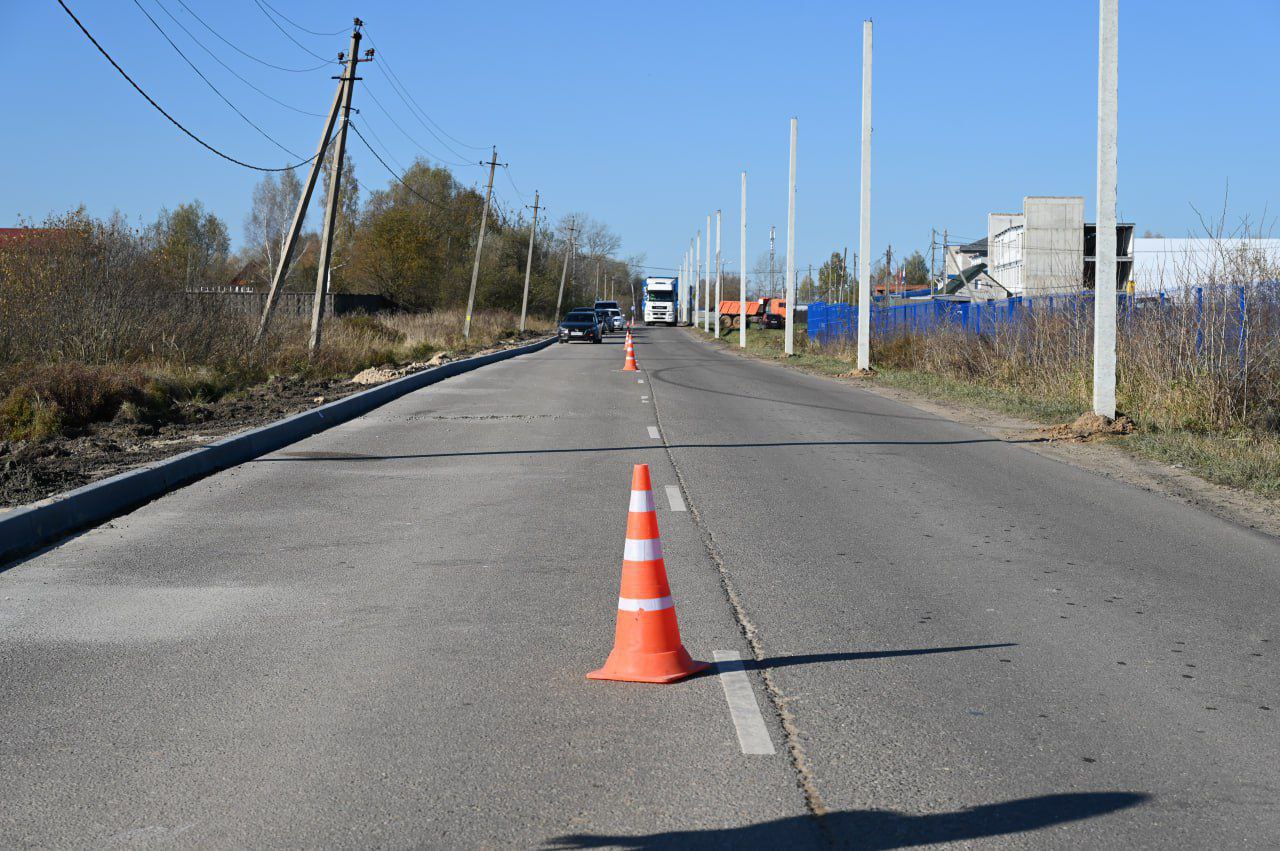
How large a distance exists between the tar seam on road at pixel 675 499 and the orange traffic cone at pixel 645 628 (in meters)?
4.60

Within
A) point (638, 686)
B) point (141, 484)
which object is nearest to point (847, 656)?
point (638, 686)

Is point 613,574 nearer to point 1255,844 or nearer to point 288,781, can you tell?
point 288,781

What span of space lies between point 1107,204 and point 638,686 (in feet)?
42.2

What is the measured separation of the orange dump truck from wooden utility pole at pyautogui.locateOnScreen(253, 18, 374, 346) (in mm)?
60206

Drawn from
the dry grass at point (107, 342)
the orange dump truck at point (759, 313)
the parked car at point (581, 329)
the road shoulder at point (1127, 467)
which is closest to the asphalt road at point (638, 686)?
the road shoulder at point (1127, 467)

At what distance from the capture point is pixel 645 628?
540 cm

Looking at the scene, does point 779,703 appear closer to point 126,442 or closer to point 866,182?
point 126,442

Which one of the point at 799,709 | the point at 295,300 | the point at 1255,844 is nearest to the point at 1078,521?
the point at 799,709

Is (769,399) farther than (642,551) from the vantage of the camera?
Yes

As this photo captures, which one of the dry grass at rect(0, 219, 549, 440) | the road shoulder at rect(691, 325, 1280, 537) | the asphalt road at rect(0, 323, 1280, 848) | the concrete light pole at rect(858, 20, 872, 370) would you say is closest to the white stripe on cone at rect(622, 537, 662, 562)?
the asphalt road at rect(0, 323, 1280, 848)

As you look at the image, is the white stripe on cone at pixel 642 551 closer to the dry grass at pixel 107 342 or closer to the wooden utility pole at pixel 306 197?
the dry grass at pixel 107 342

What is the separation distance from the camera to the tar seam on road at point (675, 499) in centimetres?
1027

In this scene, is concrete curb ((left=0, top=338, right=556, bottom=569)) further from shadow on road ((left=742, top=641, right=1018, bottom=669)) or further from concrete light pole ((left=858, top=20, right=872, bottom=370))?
concrete light pole ((left=858, top=20, right=872, bottom=370))

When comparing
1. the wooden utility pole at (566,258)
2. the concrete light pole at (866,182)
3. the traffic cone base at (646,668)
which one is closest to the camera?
the traffic cone base at (646,668)
